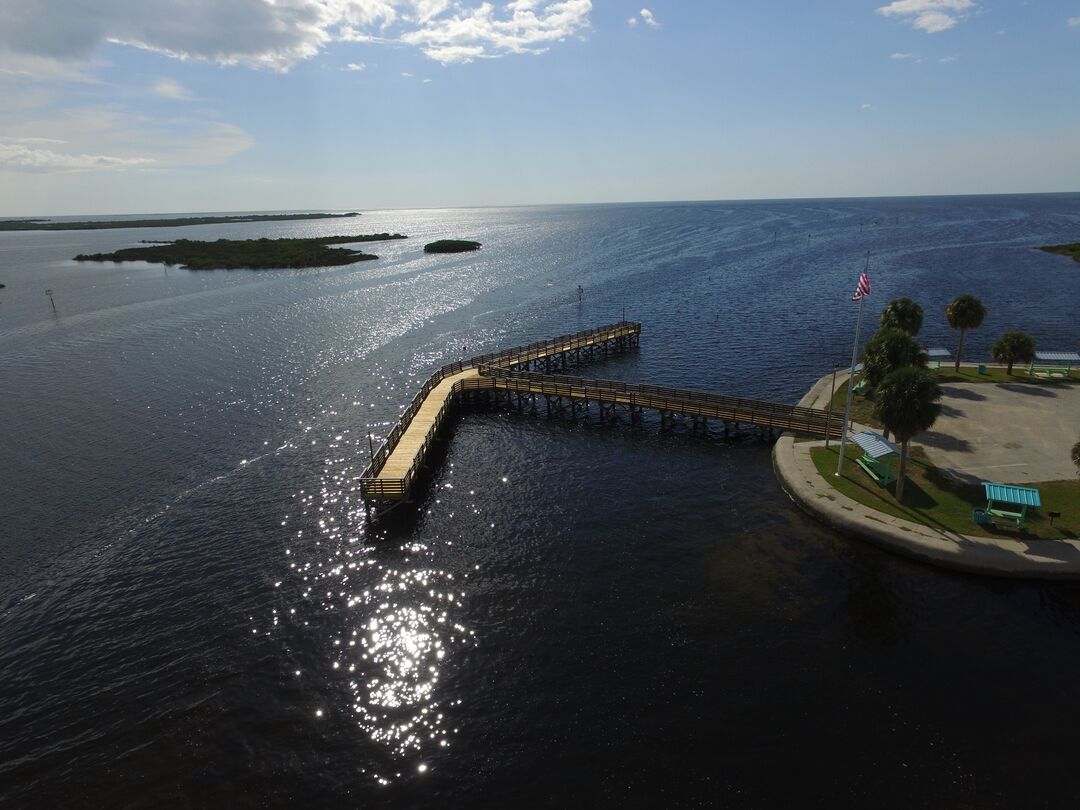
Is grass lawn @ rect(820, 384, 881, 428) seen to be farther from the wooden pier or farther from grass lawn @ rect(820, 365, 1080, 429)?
the wooden pier

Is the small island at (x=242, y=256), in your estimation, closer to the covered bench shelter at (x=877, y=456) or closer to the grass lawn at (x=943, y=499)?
the covered bench shelter at (x=877, y=456)

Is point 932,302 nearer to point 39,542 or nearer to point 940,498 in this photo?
point 940,498

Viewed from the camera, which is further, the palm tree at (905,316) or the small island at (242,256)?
the small island at (242,256)

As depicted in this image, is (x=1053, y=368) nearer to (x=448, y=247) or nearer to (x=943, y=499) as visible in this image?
(x=943, y=499)

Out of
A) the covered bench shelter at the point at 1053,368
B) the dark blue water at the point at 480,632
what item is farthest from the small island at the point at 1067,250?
the dark blue water at the point at 480,632

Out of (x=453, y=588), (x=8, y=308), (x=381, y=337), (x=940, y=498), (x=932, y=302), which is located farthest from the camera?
(x=8, y=308)

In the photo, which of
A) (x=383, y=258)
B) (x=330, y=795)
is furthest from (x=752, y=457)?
(x=383, y=258)
